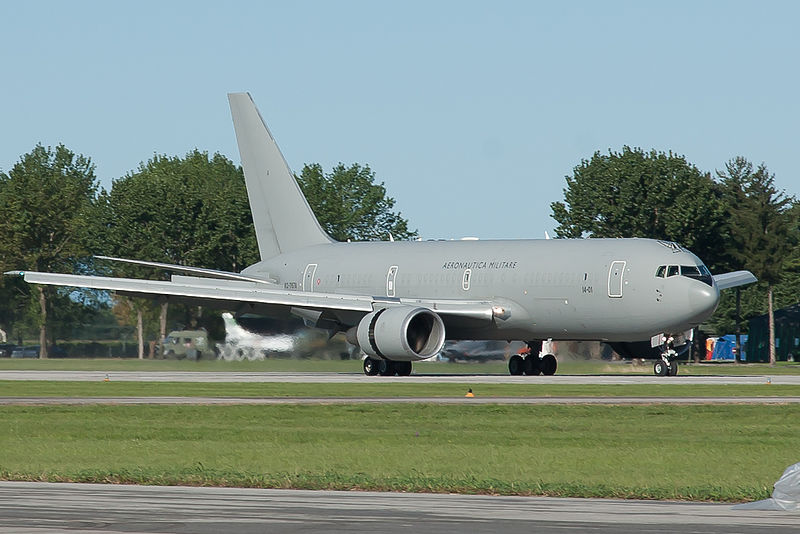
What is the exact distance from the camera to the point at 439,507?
15516 millimetres

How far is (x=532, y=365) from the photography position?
53.9 m

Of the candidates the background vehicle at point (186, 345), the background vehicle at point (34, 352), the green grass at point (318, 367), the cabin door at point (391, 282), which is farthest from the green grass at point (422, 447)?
the background vehicle at point (34, 352)

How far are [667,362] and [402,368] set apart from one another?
8.98 m

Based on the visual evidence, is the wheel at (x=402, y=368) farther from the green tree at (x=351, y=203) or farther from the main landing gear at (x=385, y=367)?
the green tree at (x=351, y=203)

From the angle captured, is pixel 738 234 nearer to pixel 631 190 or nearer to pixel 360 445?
pixel 631 190

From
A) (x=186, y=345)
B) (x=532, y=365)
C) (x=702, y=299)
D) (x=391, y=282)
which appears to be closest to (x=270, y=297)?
(x=391, y=282)

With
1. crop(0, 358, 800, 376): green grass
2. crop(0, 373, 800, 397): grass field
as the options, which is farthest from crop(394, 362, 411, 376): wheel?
crop(0, 373, 800, 397): grass field

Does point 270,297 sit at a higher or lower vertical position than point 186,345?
higher

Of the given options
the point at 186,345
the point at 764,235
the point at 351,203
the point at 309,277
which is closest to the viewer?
the point at 186,345

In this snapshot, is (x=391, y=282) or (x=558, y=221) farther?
(x=558, y=221)

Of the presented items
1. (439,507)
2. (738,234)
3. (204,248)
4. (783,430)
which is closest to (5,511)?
(439,507)

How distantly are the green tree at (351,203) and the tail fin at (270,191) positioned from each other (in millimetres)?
56577

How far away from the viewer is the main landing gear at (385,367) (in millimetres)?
51531

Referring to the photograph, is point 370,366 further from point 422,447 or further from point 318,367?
point 422,447
